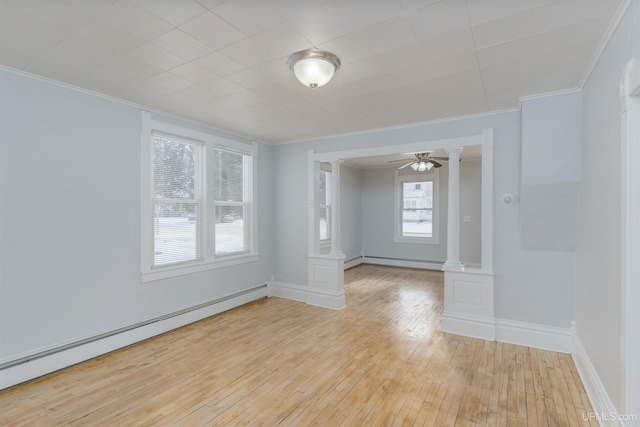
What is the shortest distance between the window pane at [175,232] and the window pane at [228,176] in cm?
50

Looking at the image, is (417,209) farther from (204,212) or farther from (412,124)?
(204,212)

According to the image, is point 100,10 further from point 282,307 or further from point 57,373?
point 282,307

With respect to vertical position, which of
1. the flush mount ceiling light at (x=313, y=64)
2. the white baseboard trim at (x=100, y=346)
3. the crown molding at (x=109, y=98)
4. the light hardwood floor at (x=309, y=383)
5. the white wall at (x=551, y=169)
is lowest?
the light hardwood floor at (x=309, y=383)

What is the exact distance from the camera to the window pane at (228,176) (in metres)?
4.42

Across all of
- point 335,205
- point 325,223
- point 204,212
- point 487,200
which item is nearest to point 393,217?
point 325,223

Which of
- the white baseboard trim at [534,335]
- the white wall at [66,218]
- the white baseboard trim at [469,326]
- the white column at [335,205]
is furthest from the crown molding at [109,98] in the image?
the white baseboard trim at [534,335]

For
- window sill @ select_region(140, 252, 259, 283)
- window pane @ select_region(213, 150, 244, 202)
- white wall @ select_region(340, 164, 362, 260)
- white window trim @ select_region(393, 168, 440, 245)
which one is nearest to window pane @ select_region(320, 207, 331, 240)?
white wall @ select_region(340, 164, 362, 260)

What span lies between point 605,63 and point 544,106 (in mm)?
981

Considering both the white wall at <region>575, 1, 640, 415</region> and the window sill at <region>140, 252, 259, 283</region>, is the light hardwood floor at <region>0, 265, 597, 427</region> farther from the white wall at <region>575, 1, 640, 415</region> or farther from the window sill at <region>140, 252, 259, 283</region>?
the window sill at <region>140, 252, 259, 283</region>

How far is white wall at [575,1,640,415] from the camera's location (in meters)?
1.84

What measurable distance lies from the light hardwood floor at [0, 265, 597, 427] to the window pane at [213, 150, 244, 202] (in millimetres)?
1833

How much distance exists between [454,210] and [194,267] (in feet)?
11.4

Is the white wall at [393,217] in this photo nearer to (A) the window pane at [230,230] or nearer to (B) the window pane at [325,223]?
(B) the window pane at [325,223]

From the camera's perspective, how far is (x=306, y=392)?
2502 millimetres
